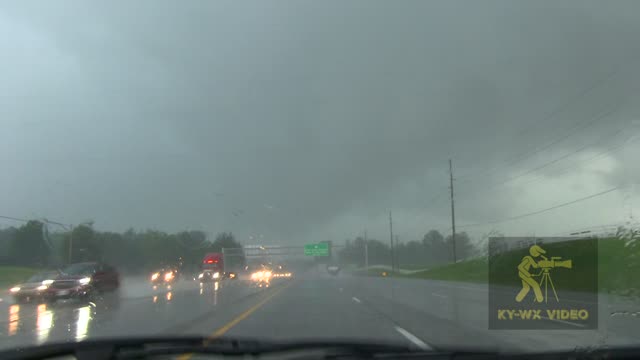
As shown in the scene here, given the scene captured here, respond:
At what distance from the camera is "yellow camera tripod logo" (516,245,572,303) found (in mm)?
22516

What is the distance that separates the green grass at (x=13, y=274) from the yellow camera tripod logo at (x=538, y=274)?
35468mm

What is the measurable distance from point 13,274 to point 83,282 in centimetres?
2284

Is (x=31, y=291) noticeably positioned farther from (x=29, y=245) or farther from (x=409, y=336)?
(x=29, y=245)

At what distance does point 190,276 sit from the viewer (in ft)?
189

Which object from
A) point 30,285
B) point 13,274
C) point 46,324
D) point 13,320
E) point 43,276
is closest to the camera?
point 46,324

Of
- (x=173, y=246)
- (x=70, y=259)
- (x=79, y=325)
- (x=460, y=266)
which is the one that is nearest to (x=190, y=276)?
(x=173, y=246)

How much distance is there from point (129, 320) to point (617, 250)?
19037 millimetres

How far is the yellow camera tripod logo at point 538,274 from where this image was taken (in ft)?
73.9

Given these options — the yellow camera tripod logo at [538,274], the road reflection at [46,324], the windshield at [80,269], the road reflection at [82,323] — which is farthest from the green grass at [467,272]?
the road reflection at [46,324]

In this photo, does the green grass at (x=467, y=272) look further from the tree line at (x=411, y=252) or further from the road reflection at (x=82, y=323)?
the tree line at (x=411, y=252)

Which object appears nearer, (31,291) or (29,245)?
(31,291)

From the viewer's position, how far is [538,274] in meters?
24.4

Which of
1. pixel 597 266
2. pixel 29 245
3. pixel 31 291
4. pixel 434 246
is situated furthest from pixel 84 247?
pixel 434 246

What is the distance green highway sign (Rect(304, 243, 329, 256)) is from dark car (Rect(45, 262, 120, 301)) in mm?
61365
